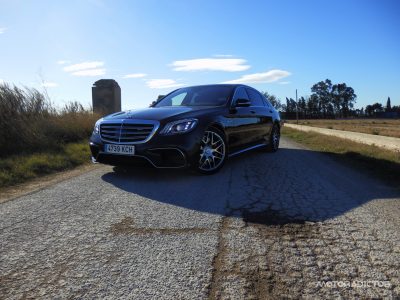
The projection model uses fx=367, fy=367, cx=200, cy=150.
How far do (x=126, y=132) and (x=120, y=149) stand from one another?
254 mm

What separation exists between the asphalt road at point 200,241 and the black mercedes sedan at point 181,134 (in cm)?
44

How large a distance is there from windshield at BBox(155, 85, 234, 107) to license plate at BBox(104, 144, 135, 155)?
1.77 meters

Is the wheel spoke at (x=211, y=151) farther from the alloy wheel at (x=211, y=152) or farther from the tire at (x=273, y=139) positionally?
the tire at (x=273, y=139)

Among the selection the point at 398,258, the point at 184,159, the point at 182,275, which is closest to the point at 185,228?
the point at 182,275

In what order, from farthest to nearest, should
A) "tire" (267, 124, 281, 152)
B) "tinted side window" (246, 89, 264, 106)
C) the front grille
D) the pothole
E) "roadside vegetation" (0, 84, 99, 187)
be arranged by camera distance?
1. "tire" (267, 124, 281, 152)
2. "tinted side window" (246, 89, 264, 106)
3. "roadside vegetation" (0, 84, 99, 187)
4. the front grille
5. the pothole

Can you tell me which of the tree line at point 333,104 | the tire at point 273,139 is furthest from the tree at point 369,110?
the tire at point 273,139

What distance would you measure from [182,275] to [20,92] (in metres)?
8.47

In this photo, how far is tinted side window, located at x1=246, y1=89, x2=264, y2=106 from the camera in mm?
7543

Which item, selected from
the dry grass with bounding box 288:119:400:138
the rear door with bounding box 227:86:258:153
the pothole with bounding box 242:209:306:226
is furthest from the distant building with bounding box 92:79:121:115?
the dry grass with bounding box 288:119:400:138

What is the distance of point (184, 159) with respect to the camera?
496 centimetres

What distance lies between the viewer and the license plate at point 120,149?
4.96m

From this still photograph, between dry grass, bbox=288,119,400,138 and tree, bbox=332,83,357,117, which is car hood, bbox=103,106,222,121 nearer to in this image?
dry grass, bbox=288,119,400,138

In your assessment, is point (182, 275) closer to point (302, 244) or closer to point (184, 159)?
point (302, 244)

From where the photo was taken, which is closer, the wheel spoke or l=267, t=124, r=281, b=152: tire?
the wheel spoke
